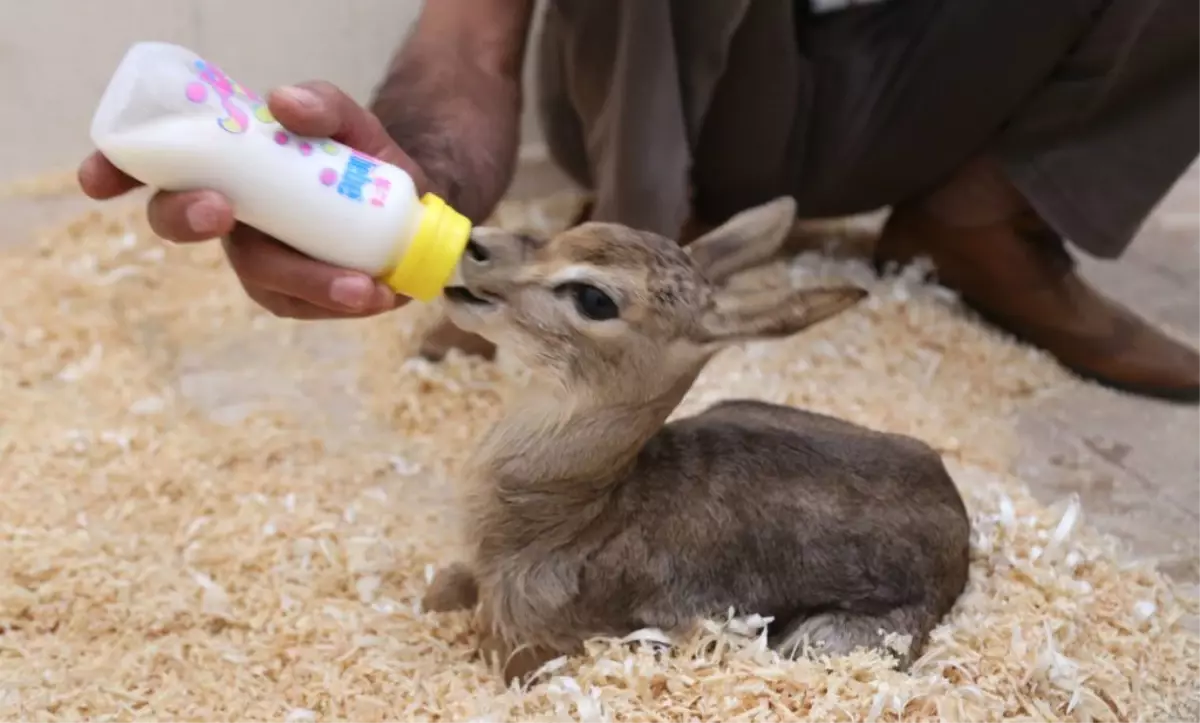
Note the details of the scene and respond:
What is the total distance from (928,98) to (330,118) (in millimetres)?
1156

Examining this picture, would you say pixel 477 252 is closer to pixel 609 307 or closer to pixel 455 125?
pixel 609 307

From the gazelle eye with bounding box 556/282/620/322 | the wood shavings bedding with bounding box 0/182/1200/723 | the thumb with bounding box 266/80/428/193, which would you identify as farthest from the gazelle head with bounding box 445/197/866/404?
the wood shavings bedding with bounding box 0/182/1200/723

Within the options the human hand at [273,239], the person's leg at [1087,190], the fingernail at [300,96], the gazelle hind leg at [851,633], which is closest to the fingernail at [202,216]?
the human hand at [273,239]

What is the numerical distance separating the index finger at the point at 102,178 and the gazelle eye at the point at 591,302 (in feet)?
1.24

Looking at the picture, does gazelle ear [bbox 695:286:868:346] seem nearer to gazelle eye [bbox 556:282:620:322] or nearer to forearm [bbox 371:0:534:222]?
gazelle eye [bbox 556:282:620:322]

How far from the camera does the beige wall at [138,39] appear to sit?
2.09 metres

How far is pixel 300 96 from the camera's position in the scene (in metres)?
0.94

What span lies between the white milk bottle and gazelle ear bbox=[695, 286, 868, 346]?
0.23 m

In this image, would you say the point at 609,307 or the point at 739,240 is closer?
the point at 609,307

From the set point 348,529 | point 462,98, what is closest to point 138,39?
point 462,98

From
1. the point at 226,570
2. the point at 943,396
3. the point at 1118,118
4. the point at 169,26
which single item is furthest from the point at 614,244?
the point at 169,26

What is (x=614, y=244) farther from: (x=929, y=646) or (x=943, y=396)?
(x=943, y=396)

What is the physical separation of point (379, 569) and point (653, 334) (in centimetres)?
55

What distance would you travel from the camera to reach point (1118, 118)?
1792mm
